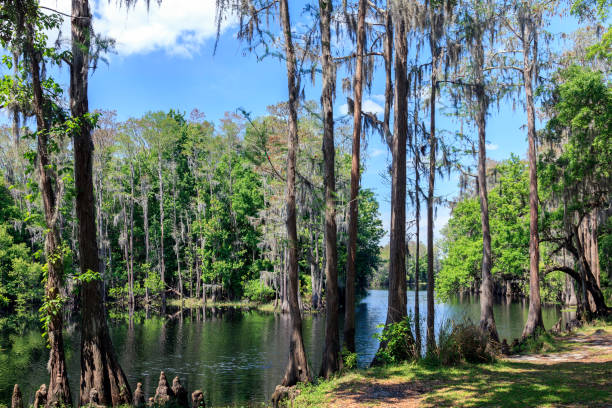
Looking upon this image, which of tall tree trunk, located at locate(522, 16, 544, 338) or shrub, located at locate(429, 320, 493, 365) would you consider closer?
shrub, located at locate(429, 320, 493, 365)

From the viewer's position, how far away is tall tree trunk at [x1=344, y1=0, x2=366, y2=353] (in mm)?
11562

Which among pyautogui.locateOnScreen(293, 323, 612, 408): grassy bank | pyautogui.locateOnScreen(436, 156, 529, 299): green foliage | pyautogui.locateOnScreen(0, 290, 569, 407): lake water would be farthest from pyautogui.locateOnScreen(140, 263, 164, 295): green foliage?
pyautogui.locateOnScreen(293, 323, 612, 408): grassy bank

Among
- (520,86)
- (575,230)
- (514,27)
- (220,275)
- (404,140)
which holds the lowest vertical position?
(220,275)

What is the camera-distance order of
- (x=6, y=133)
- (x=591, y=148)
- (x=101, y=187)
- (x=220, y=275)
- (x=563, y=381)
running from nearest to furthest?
1. (x=563, y=381)
2. (x=591, y=148)
3. (x=101, y=187)
4. (x=6, y=133)
5. (x=220, y=275)

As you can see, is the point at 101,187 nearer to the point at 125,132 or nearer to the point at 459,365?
the point at 125,132

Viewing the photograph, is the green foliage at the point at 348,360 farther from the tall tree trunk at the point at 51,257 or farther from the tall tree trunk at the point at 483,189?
the tall tree trunk at the point at 483,189

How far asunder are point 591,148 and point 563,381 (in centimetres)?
1109

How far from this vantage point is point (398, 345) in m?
10.5

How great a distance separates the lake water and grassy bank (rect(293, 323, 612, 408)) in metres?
1.77

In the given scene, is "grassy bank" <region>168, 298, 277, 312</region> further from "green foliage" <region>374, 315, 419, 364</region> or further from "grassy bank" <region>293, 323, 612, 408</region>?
"grassy bank" <region>293, 323, 612, 408</region>

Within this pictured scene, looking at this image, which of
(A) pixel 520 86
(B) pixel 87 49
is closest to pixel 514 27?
(A) pixel 520 86

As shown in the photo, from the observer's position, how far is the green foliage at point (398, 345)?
1037cm

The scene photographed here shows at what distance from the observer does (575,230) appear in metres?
17.8

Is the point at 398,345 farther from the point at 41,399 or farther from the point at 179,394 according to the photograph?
the point at 41,399
